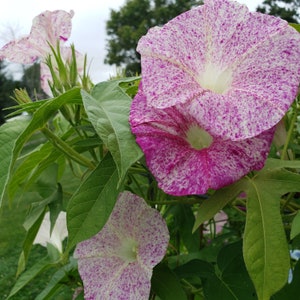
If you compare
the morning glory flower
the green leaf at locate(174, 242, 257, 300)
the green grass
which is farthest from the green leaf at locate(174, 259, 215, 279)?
the green grass

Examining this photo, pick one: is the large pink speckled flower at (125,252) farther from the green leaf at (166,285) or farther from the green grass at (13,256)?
the green grass at (13,256)

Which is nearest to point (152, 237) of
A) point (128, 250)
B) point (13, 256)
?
point (128, 250)

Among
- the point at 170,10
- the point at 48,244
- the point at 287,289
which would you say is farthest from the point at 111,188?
the point at 170,10

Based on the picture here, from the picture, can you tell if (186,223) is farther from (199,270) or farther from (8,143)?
(8,143)

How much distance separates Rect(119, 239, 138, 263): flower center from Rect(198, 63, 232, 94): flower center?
0.21 metres

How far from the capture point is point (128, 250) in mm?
574

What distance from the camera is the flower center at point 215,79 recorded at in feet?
1.51

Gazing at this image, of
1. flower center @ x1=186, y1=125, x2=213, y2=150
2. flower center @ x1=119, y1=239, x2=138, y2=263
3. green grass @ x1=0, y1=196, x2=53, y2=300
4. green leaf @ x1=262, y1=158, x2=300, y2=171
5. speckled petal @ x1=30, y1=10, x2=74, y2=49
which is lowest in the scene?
green grass @ x1=0, y1=196, x2=53, y2=300

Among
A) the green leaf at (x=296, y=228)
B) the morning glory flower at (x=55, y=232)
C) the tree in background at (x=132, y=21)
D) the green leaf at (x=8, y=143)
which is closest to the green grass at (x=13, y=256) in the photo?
the morning glory flower at (x=55, y=232)

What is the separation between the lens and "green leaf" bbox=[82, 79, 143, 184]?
407mm

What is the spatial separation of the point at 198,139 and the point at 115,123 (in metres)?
0.08

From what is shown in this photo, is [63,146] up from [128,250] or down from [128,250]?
up

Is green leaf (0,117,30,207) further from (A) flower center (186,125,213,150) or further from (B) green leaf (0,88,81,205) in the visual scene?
(A) flower center (186,125,213,150)

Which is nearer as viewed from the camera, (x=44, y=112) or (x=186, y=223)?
(x=44, y=112)
